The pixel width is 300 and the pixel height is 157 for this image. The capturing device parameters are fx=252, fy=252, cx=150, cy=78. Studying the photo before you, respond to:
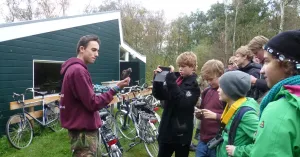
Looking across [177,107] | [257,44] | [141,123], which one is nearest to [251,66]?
[257,44]

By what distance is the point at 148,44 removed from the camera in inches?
872

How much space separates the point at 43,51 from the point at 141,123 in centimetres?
435

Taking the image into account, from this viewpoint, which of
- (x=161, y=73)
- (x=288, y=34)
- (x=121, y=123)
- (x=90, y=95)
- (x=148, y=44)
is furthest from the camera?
(x=148, y=44)

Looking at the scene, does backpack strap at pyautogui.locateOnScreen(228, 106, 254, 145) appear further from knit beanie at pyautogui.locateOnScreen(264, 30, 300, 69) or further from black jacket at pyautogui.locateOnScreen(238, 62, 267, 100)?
black jacket at pyautogui.locateOnScreen(238, 62, 267, 100)

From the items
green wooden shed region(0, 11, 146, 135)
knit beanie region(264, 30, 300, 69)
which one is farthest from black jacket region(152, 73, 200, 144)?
green wooden shed region(0, 11, 146, 135)

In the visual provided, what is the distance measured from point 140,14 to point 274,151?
23260 mm

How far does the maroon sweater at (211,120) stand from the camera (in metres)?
3.02

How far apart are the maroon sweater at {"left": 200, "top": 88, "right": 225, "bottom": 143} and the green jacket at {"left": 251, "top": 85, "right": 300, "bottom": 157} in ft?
6.48

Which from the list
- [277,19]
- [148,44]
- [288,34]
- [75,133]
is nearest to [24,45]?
[75,133]

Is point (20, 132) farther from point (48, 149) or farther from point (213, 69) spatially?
point (213, 69)

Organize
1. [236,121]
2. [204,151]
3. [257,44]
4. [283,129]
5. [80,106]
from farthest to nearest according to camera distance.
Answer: [257,44] < [204,151] < [80,106] < [236,121] < [283,129]

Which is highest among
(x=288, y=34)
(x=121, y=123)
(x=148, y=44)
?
(x=148, y=44)

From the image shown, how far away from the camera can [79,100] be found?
2.60 meters

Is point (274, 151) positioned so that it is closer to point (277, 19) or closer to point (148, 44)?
point (148, 44)
